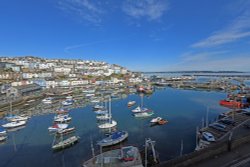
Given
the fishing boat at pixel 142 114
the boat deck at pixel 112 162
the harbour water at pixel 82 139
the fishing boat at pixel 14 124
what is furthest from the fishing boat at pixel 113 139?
the fishing boat at pixel 14 124

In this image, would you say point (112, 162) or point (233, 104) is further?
point (233, 104)

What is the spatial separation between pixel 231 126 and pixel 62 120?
860 inches

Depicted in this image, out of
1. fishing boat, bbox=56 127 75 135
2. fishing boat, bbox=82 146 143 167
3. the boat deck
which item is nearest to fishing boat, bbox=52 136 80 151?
fishing boat, bbox=56 127 75 135

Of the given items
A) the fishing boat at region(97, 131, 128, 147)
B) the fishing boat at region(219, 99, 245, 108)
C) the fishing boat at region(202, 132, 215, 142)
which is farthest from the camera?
the fishing boat at region(219, 99, 245, 108)

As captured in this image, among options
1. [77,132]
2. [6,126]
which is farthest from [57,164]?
[6,126]

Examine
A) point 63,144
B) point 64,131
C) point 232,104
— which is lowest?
point 63,144

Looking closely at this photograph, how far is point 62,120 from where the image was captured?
88.0 feet

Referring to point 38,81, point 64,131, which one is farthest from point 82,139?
point 38,81

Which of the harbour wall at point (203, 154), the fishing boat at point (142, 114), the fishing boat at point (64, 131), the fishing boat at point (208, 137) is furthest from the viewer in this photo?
the fishing boat at point (142, 114)

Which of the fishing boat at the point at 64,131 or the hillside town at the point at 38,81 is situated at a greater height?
the hillside town at the point at 38,81

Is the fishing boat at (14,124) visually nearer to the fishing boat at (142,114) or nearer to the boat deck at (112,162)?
the fishing boat at (142,114)

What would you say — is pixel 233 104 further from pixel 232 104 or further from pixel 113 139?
pixel 113 139

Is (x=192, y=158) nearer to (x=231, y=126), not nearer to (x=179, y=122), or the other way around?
(x=231, y=126)

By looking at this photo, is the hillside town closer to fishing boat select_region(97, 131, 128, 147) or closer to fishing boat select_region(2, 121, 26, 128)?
fishing boat select_region(2, 121, 26, 128)
